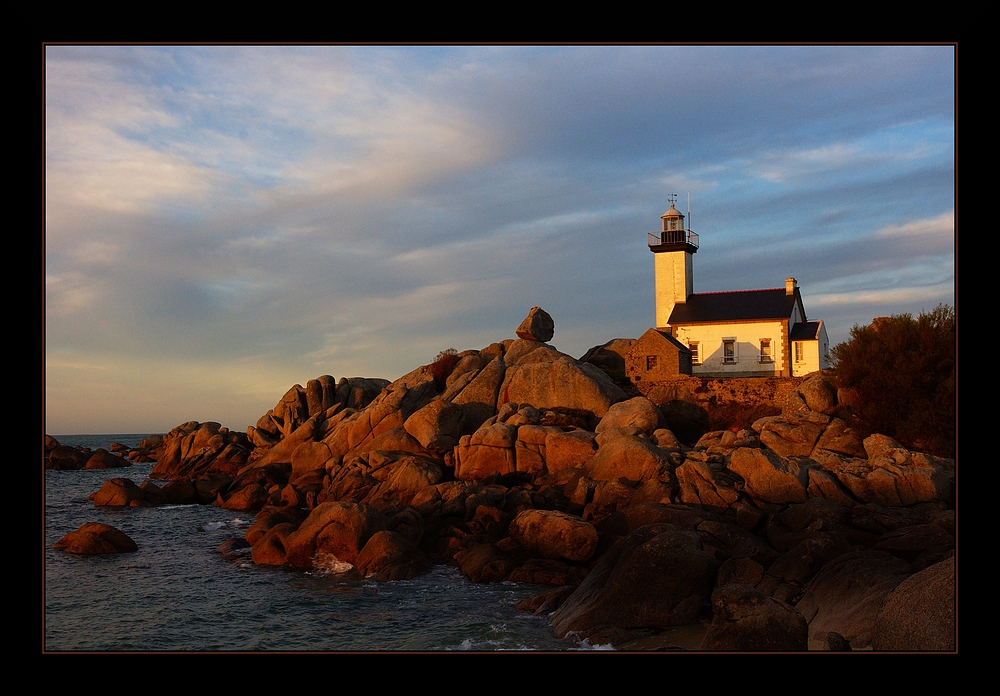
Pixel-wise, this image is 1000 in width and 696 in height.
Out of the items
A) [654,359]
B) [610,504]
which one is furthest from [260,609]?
[654,359]

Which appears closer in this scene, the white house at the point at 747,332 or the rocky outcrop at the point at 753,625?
the rocky outcrop at the point at 753,625

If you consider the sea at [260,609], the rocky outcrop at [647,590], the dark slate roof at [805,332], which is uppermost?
the dark slate roof at [805,332]

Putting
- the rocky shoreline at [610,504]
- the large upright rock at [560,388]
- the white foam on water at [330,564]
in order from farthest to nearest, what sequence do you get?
the large upright rock at [560,388] → the white foam on water at [330,564] → the rocky shoreline at [610,504]

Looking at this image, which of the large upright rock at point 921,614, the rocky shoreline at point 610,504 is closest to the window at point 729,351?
the rocky shoreline at point 610,504

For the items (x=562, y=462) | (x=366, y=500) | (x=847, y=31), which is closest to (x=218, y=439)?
(x=366, y=500)

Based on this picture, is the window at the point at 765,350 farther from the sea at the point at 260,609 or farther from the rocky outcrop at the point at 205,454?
the rocky outcrop at the point at 205,454

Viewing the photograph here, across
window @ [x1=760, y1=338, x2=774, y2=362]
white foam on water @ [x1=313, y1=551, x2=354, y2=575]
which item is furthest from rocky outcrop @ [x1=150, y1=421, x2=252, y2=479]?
window @ [x1=760, y1=338, x2=774, y2=362]

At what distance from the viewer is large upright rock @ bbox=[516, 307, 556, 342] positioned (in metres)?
44.5

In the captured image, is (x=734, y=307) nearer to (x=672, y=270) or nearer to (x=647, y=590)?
(x=672, y=270)

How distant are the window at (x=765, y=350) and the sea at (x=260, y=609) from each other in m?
28.4

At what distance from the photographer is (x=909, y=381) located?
27922 millimetres

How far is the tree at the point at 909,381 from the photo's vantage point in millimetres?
27084

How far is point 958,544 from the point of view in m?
6.79

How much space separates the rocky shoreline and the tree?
1557mm
